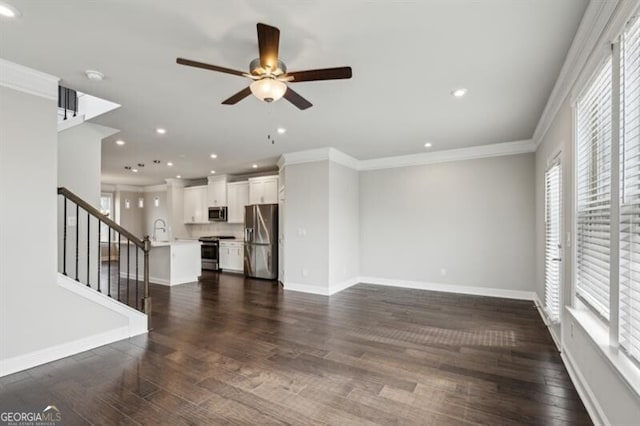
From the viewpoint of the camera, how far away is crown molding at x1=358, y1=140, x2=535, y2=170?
509 cm

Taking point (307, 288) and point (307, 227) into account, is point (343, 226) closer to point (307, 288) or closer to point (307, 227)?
point (307, 227)

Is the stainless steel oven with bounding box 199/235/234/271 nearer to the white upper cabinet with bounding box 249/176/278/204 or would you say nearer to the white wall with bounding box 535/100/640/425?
the white upper cabinet with bounding box 249/176/278/204

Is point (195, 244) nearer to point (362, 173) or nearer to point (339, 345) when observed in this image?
point (362, 173)

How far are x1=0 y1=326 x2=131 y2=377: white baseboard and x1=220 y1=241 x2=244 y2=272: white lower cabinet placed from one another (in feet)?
14.1

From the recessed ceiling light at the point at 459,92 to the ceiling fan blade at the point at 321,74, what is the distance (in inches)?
61.6

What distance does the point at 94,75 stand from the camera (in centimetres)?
279

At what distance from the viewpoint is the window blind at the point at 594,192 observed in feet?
6.63

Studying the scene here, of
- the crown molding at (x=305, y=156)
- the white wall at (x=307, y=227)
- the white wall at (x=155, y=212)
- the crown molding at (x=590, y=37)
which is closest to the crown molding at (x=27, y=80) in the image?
the crown molding at (x=305, y=156)

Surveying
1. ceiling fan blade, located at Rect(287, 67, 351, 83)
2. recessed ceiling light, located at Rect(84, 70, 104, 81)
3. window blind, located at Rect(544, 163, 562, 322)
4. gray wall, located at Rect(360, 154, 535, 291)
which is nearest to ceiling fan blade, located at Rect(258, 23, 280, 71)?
ceiling fan blade, located at Rect(287, 67, 351, 83)

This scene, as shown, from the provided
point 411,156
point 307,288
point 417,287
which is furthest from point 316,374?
point 411,156

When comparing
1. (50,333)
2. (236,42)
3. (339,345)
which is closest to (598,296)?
(339,345)

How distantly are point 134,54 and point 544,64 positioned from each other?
349 centimetres

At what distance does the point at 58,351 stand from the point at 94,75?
2.62m

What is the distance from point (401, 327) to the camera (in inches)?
150
